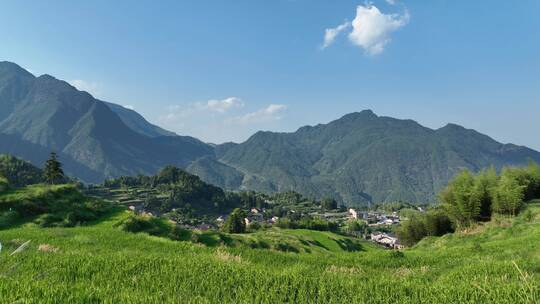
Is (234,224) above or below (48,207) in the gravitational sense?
below

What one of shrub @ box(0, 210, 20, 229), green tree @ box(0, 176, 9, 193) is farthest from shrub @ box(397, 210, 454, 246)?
green tree @ box(0, 176, 9, 193)

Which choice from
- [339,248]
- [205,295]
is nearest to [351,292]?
[205,295]

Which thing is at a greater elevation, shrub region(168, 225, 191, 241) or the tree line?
the tree line

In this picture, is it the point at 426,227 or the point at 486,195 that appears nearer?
the point at 486,195

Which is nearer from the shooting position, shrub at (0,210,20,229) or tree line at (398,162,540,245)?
shrub at (0,210,20,229)

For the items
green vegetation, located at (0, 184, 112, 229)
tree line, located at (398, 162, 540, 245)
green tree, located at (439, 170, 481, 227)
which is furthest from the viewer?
green tree, located at (439, 170, 481, 227)

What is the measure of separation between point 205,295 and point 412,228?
69593 millimetres

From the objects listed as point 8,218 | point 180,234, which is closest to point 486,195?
point 180,234

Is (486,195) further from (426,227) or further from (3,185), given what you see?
(3,185)

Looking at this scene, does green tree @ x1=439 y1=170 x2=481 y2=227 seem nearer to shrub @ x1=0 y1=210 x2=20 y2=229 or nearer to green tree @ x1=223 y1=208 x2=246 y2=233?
shrub @ x1=0 y1=210 x2=20 y2=229

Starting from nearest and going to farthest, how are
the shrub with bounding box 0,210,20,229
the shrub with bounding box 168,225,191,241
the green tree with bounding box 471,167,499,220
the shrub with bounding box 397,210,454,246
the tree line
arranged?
the shrub with bounding box 0,210,20,229 → the shrub with bounding box 168,225,191,241 → the tree line → the green tree with bounding box 471,167,499,220 → the shrub with bounding box 397,210,454,246

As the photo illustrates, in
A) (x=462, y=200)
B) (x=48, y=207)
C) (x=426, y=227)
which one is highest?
(x=462, y=200)

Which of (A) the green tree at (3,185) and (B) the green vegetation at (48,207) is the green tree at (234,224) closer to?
(B) the green vegetation at (48,207)

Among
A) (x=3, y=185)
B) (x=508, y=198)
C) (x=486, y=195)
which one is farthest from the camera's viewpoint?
(x=486, y=195)
